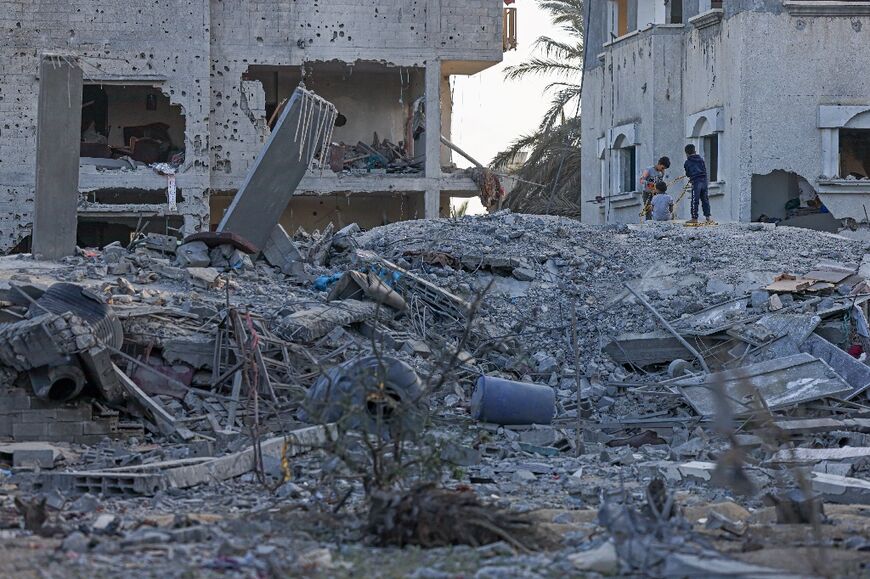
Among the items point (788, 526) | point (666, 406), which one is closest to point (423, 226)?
point (666, 406)

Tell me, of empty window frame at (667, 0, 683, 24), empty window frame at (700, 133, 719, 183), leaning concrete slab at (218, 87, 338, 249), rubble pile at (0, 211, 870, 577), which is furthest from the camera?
empty window frame at (667, 0, 683, 24)

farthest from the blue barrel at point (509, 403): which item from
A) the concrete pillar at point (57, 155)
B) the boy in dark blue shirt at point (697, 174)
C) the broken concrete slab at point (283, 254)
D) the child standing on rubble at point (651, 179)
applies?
the child standing on rubble at point (651, 179)

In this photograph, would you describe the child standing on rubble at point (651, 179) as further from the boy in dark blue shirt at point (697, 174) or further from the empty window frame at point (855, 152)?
the empty window frame at point (855, 152)

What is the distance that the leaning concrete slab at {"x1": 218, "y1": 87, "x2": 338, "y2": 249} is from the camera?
17125mm

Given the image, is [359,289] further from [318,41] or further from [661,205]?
[318,41]

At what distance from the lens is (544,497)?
9133 millimetres

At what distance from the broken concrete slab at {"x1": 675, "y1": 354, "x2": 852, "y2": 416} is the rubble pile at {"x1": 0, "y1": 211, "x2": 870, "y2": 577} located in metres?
0.03

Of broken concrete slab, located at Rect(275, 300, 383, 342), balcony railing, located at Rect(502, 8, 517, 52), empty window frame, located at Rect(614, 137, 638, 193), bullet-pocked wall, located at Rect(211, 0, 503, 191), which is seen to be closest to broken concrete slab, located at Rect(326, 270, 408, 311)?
broken concrete slab, located at Rect(275, 300, 383, 342)

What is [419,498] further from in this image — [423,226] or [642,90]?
[642,90]

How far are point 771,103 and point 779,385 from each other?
11392 mm

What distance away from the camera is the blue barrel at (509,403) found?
12.4 metres

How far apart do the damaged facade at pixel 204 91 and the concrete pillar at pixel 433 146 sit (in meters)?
0.03

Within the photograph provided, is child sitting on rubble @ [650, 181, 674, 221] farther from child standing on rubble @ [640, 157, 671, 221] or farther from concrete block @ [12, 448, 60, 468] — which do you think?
concrete block @ [12, 448, 60, 468]

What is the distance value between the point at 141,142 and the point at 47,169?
582 inches
